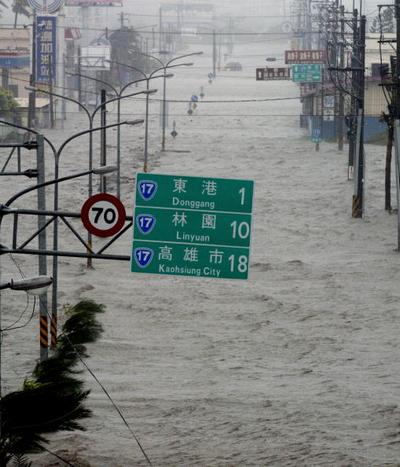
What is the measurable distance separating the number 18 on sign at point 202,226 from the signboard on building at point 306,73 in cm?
6028

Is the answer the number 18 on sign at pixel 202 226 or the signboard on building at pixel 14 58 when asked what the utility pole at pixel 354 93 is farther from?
the signboard on building at pixel 14 58

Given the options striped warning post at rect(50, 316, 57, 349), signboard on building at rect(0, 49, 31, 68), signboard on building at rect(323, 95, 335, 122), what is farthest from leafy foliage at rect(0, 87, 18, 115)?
striped warning post at rect(50, 316, 57, 349)

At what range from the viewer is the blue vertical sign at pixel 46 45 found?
8631 cm

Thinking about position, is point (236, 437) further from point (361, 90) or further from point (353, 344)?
point (361, 90)

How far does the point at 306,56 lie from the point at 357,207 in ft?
125

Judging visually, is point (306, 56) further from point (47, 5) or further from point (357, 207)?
point (357, 207)

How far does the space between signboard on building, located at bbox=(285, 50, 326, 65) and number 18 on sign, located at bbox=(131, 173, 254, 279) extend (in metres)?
66.1

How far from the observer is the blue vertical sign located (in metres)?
86.3

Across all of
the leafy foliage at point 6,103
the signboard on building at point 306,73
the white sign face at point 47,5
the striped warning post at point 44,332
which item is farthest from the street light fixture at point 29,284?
the white sign face at point 47,5

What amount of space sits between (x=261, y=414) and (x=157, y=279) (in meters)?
16.3

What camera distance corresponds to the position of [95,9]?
19462 cm

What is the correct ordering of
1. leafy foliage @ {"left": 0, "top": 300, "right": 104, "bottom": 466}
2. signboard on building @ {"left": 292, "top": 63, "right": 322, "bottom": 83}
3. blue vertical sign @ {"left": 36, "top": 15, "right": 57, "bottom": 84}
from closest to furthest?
1. leafy foliage @ {"left": 0, "top": 300, "right": 104, "bottom": 466}
2. signboard on building @ {"left": 292, "top": 63, "right": 322, "bottom": 83}
3. blue vertical sign @ {"left": 36, "top": 15, "right": 57, "bottom": 84}

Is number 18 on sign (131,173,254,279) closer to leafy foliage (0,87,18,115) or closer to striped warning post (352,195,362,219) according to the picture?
striped warning post (352,195,362,219)

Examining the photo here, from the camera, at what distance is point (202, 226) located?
18516mm
